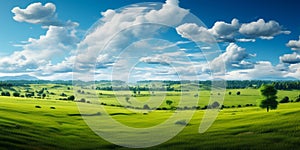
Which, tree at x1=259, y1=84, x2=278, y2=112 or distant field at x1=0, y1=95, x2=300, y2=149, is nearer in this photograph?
distant field at x1=0, y1=95, x2=300, y2=149

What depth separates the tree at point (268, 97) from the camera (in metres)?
89.8

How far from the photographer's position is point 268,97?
300ft

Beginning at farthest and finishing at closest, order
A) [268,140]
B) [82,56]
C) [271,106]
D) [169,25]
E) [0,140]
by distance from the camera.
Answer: [271,106]
[268,140]
[0,140]
[169,25]
[82,56]

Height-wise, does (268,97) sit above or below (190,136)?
above

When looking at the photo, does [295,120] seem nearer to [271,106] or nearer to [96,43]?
[271,106]

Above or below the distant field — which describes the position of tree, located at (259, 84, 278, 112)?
above

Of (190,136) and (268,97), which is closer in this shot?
(190,136)

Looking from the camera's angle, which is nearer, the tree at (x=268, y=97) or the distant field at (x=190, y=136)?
the distant field at (x=190, y=136)

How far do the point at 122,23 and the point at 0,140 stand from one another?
2406cm

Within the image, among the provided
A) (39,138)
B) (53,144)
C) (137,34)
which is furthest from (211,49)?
(39,138)

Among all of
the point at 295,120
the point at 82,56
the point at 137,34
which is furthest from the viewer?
the point at 295,120

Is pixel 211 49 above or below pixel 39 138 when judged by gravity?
above

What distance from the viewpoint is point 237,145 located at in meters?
48.8

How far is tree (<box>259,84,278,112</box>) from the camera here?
294ft
